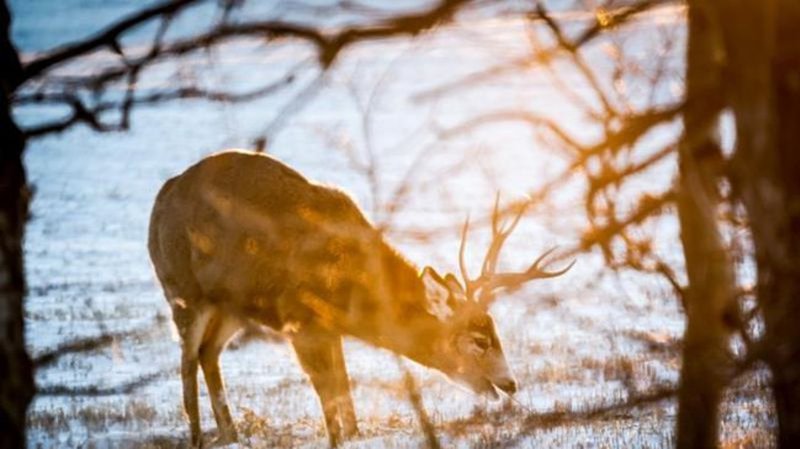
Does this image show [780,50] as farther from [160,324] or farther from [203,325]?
[160,324]

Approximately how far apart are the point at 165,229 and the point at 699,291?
8013 mm

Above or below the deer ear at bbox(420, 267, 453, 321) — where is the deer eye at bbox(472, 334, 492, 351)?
below

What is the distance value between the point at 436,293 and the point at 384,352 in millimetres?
4613

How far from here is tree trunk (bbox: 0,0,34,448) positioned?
13.9 feet

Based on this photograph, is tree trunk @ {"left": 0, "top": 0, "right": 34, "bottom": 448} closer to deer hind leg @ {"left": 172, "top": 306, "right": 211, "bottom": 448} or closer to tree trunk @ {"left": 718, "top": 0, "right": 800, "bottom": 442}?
tree trunk @ {"left": 718, "top": 0, "right": 800, "bottom": 442}

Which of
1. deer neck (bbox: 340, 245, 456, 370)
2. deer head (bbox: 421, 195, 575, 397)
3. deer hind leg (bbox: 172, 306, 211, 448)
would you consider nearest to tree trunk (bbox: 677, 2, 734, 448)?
deer head (bbox: 421, 195, 575, 397)

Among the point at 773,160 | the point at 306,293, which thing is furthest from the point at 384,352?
the point at 773,160

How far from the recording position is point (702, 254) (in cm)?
468

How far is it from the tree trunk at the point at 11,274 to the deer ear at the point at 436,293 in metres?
6.02

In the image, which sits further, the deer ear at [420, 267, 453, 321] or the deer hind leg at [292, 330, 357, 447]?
the deer hind leg at [292, 330, 357, 447]

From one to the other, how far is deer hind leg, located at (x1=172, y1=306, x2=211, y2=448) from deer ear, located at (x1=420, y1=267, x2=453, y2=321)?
196 centimetres

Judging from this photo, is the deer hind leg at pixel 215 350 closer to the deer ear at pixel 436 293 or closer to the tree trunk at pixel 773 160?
the deer ear at pixel 436 293

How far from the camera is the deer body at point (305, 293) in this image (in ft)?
34.7

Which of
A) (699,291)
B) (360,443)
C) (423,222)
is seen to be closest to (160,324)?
(360,443)
